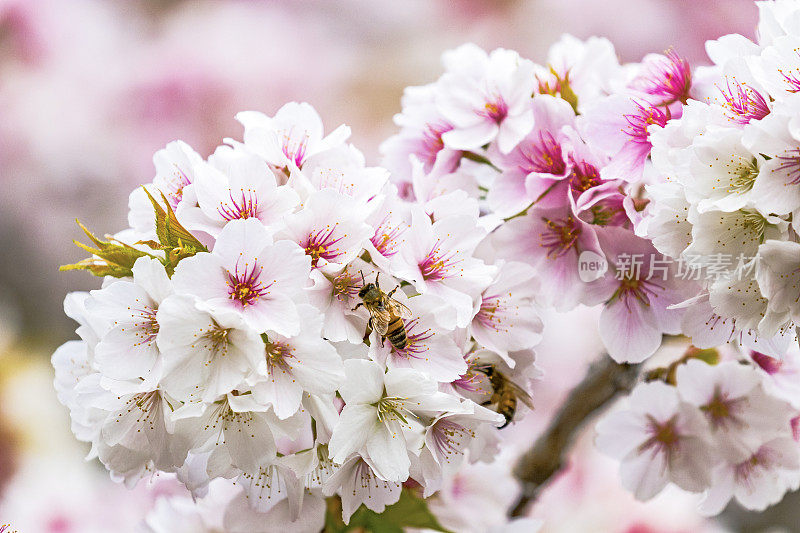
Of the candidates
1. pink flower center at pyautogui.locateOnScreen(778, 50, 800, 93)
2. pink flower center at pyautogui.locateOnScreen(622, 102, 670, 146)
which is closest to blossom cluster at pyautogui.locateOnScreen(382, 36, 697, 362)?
pink flower center at pyautogui.locateOnScreen(622, 102, 670, 146)

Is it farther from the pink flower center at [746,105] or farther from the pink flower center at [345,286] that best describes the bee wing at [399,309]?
the pink flower center at [746,105]

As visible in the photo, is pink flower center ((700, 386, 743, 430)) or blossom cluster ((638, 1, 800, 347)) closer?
blossom cluster ((638, 1, 800, 347))

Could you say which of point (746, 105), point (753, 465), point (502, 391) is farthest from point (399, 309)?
point (753, 465)

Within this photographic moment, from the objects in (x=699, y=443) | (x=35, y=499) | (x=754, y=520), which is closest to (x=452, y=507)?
(x=699, y=443)

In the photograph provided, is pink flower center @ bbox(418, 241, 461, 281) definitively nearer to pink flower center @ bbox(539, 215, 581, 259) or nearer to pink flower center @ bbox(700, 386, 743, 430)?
pink flower center @ bbox(539, 215, 581, 259)

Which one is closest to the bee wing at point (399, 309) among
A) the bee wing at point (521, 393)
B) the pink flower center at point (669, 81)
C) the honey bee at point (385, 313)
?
the honey bee at point (385, 313)

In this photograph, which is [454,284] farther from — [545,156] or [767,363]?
[767,363]
